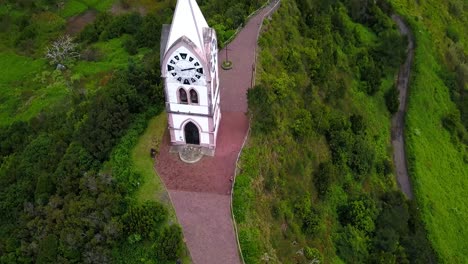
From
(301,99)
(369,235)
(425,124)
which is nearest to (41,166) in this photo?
(301,99)

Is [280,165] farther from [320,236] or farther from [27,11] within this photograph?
[27,11]

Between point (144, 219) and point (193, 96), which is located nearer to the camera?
point (144, 219)

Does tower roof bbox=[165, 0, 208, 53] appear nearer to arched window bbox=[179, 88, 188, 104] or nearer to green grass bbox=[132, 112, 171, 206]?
arched window bbox=[179, 88, 188, 104]

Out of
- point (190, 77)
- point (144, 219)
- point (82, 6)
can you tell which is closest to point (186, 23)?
point (190, 77)

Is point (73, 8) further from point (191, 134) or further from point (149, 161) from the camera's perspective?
point (191, 134)

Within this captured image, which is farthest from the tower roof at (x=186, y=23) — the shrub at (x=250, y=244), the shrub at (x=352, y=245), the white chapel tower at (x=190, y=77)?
the shrub at (x=352, y=245)

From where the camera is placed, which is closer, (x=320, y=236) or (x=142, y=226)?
(x=142, y=226)
